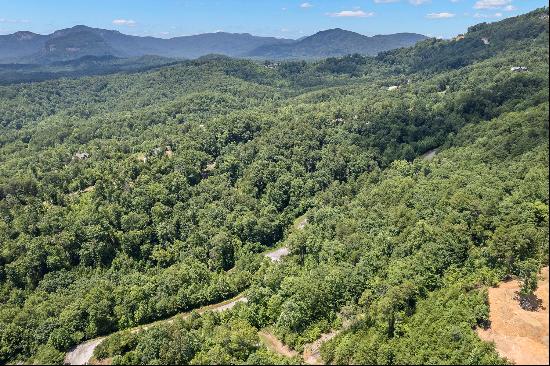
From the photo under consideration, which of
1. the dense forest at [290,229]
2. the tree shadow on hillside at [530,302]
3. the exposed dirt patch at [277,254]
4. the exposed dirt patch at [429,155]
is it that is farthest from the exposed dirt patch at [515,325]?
the exposed dirt patch at [429,155]

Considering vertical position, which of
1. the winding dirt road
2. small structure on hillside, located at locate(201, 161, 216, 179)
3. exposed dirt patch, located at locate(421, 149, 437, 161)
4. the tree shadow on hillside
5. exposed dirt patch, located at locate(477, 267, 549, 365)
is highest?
exposed dirt patch, located at locate(421, 149, 437, 161)

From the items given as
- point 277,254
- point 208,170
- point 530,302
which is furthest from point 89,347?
point 208,170

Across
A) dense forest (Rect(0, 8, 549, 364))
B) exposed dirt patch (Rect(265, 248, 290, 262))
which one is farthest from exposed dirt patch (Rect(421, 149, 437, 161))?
exposed dirt patch (Rect(265, 248, 290, 262))

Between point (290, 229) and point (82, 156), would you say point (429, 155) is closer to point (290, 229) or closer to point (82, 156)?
point (290, 229)

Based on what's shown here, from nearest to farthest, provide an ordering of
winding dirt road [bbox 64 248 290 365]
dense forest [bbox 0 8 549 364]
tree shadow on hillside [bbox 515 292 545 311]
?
tree shadow on hillside [bbox 515 292 545 311]
dense forest [bbox 0 8 549 364]
winding dirt road [bbox 64 248 290 365]

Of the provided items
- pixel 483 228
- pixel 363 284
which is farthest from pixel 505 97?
pixel 363 284

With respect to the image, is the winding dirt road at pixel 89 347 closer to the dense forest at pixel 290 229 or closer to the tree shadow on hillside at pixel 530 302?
the dense forest at pixel 290 229

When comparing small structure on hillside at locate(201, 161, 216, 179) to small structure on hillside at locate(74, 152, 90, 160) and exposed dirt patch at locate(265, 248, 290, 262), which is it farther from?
small structure on hillside at locate(74, 152, 90, 160)
